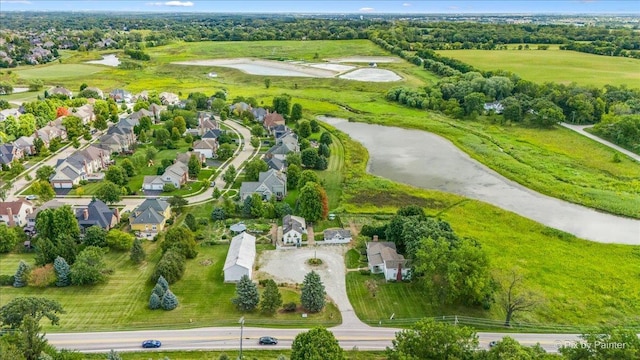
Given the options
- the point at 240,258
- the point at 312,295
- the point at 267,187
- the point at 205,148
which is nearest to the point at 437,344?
the point at 312,295

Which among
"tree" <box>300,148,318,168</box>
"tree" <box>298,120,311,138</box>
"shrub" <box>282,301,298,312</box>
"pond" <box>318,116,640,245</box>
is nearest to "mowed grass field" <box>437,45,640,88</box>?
"pond" <box>318,116,640,245</box>

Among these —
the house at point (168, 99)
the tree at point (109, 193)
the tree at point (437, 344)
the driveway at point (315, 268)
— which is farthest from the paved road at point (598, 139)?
the house at point (168, 99)

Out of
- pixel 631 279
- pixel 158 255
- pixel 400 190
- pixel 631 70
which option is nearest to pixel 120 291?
pixel 158 255

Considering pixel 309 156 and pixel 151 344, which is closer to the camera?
pixel 151 344

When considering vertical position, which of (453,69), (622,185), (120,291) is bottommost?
(120,291)

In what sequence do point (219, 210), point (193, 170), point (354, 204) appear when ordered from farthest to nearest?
point (193, 170) → point (354, 204) → point (219, 210)

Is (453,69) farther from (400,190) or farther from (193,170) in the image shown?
(193,170)

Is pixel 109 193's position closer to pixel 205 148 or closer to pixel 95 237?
pixel 95 237
